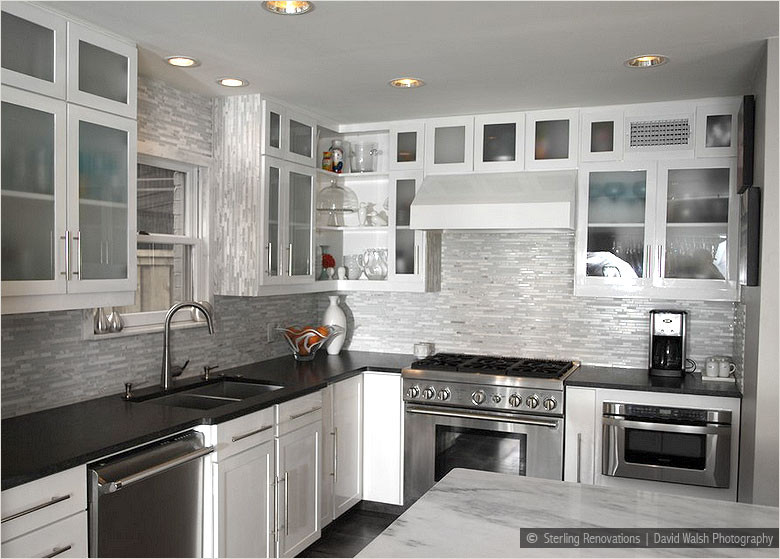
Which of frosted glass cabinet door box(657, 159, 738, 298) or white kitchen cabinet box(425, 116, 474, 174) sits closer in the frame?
frosted glass cabinet door box(657, 159, 738, 298)

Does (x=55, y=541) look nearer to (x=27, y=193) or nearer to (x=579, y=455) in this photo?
(x=27, y=193)

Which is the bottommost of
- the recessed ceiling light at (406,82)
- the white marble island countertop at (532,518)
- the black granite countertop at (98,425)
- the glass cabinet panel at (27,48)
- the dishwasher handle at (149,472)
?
the dishwasher handle at (149,472)

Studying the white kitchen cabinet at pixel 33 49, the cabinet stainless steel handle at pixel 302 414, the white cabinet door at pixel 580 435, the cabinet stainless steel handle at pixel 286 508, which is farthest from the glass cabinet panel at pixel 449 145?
the white kitchen cabinet at pixel 33 49

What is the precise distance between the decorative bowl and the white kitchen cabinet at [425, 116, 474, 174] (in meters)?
1.26

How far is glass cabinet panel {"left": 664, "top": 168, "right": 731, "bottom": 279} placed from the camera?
3.81 m

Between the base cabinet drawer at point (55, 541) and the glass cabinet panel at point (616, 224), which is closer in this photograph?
the base cabinet drawer at point (55, 541)

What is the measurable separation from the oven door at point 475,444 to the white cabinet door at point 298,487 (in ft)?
2.17

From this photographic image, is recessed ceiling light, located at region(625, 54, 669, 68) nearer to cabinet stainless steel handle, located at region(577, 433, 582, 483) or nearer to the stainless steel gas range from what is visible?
the stainless steel gas range

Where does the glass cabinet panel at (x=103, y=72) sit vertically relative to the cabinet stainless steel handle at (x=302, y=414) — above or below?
above

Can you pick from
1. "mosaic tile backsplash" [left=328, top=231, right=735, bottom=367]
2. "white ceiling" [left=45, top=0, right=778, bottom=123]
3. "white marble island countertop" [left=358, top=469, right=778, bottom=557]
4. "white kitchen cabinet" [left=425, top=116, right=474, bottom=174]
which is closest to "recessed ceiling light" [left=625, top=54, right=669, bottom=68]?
"white ceiling" [left=45, top=0, right=778, bottom=123]

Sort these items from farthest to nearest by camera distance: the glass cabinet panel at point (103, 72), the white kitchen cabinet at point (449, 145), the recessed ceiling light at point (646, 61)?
the white kitchen cabinet at point (449, 145)
the recessed ceiling light at point (646, 61)
the glass cabinet panel at point (103, 72)

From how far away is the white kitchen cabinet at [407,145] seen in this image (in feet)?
14.6

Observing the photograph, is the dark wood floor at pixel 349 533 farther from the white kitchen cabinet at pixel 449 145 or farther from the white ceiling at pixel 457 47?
the white ceiling at pixel 457 47

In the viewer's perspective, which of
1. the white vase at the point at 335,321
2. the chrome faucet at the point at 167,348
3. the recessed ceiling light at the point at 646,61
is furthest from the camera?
the white vase at the point at 335,321
